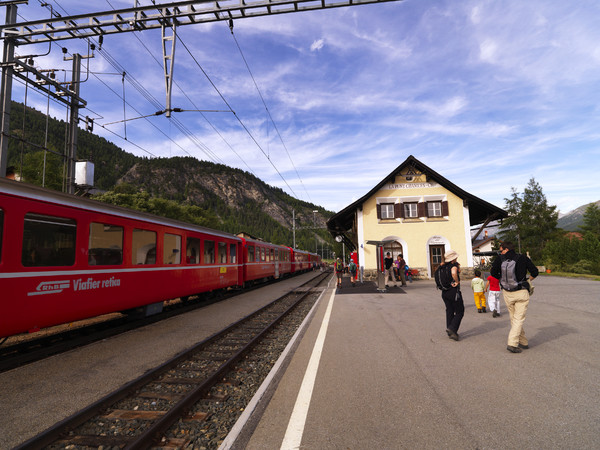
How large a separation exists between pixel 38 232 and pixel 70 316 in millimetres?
1545

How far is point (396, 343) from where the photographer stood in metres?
5.71

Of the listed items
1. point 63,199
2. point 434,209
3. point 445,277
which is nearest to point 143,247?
point 63,199

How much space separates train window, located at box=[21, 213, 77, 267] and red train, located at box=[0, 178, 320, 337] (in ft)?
0.05

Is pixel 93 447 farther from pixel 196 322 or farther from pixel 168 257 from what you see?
pixel 168 257

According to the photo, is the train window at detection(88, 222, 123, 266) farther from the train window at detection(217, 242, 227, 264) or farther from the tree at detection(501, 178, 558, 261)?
the tree at detection(501, 178, 558, 261)

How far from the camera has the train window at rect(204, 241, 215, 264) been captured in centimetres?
1143

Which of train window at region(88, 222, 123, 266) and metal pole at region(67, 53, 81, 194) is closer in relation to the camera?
train window at region(88, 222, 123, 266)

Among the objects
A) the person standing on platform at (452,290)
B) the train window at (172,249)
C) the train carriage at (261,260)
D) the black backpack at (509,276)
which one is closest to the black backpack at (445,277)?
the person standing on platform at (452,290)

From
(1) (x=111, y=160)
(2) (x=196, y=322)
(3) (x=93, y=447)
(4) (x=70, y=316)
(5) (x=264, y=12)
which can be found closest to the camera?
(3) (x=93, y=447)

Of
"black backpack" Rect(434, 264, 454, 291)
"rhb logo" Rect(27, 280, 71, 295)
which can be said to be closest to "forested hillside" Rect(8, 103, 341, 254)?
"rhb logo" Rect(27, 280, 71, 295)

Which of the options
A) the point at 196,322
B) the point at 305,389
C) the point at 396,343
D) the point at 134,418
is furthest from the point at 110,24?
the point at 396,343

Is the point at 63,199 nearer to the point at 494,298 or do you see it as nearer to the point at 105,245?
the point at 105,245

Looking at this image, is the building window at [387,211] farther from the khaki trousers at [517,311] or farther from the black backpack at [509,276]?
the khaki trousers at [517,311]

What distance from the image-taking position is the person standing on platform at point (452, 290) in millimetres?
5605
